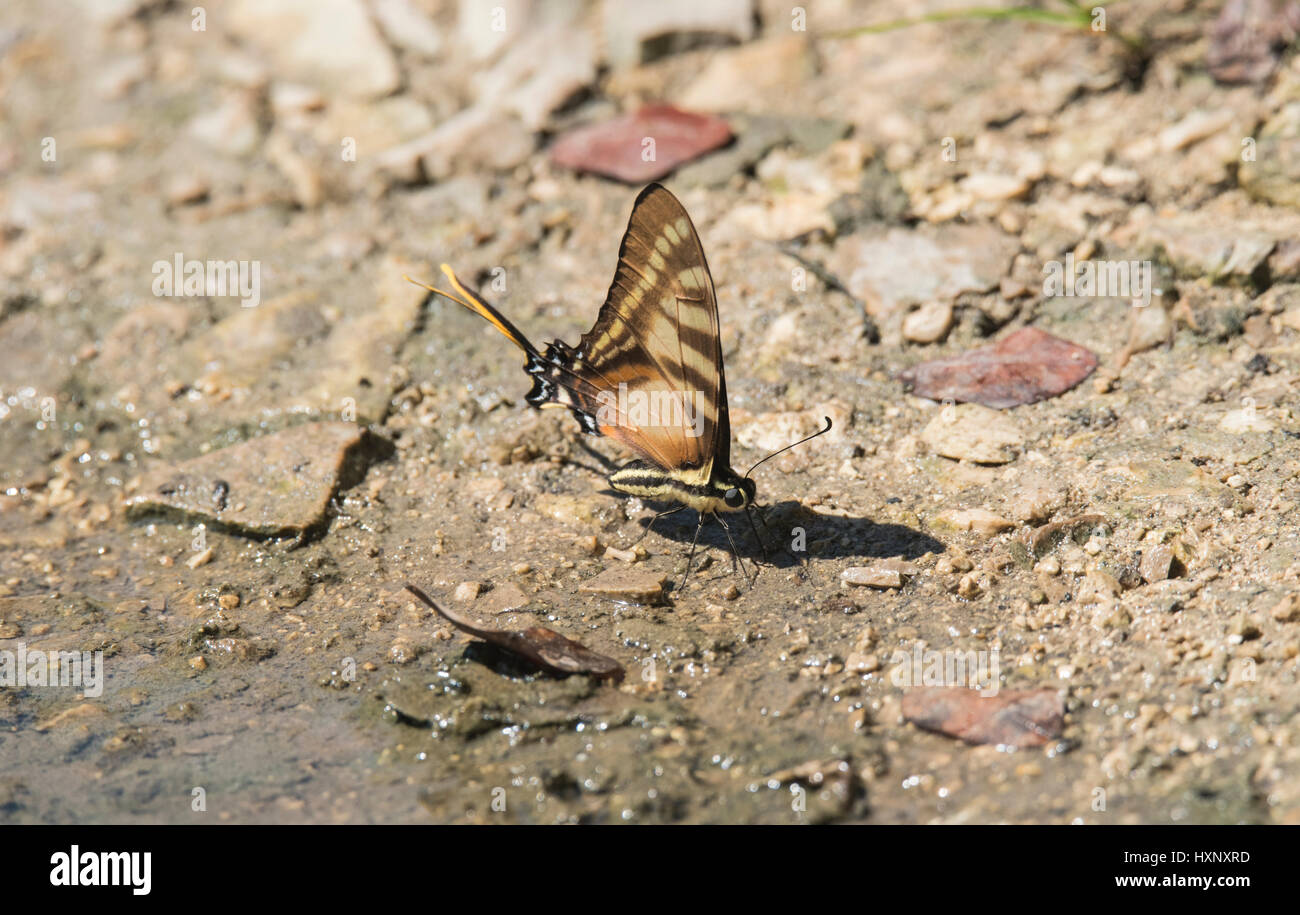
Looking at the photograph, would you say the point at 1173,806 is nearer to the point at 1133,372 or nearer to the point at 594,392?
the point at 1133,372

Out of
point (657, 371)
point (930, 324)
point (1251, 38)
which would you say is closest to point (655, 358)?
point (657, 371)

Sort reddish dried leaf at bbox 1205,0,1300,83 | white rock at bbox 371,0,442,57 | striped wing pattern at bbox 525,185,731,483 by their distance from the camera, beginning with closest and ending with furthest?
striped wing pattern at bbox 525,185,731,483 < reddish dried leaf at bbox 1205,0,1300,83 < white rock at bbox 371,0,442,57

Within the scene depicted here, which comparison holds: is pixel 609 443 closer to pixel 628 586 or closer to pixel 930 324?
pixel 628 586

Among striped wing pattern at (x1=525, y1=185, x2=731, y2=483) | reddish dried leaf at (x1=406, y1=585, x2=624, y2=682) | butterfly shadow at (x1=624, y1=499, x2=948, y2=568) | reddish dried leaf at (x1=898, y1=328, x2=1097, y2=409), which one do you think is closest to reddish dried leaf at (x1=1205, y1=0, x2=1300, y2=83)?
reddish dried leaf at (x1=898, y1=328, x2=1097, y2=409)

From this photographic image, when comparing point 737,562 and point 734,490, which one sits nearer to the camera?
point 734,490

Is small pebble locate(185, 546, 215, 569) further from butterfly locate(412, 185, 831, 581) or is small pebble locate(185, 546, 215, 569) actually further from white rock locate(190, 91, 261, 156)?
white rock locate(190, 91, 261, 156)

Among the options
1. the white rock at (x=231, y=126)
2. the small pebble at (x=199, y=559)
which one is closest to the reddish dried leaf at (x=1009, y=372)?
the small pebble at (x=199, y=559)
